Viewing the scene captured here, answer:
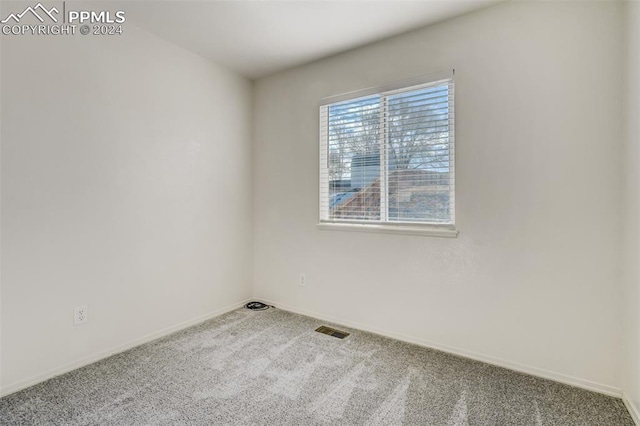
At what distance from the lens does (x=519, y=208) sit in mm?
2088

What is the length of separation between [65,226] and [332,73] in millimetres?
2395

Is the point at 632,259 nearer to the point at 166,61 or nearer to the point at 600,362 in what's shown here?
the point at 600,362

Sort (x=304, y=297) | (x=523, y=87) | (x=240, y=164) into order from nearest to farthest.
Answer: (x=523, y=87)
(x=304, y=297)
(x=240, y=164)

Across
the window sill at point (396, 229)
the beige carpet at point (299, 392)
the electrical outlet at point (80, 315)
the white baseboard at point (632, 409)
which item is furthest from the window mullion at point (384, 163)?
the electrical outlet at point (80, 315)

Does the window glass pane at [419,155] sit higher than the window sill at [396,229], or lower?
higher

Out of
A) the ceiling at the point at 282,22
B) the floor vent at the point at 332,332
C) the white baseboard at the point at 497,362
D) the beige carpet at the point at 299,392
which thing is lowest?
the beige carpet at the point at 299,392

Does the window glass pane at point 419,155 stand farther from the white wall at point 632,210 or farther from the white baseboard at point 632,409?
the white baseboard at point 632,409

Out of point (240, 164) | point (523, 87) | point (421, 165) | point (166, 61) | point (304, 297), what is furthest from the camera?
point (240, 164)

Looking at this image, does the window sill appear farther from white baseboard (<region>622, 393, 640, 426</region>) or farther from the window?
white baseboard (<region>622, 393, 640, 426</region>)

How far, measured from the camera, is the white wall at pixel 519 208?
1.87 m

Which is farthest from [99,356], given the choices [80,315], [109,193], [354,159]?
[354,159]

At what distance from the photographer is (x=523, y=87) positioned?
207 cm

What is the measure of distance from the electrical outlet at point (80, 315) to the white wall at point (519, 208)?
1.94m

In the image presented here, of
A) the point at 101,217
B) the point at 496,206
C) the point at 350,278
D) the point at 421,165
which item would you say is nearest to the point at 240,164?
the point at 101,217
